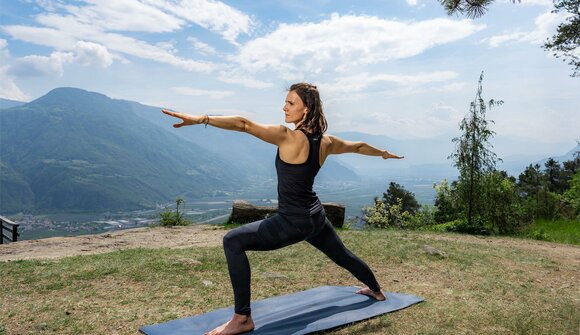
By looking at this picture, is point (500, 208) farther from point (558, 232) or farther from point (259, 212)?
point (259, 212)

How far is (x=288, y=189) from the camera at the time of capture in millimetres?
4520

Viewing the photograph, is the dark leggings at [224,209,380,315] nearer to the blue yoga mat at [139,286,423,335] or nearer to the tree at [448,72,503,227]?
the blue yoga mat at [139,286,423,335]

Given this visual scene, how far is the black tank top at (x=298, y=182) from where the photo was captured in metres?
4.50

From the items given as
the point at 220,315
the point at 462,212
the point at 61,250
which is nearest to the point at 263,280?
the point at 220,315

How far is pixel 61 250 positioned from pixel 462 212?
12738 mm

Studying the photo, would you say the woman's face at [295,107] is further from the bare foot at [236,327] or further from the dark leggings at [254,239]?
the bare foot at [236,327]

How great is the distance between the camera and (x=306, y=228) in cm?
456

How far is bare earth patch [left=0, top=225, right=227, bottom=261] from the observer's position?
35.8ft

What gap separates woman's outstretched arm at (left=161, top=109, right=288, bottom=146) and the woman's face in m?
0.26

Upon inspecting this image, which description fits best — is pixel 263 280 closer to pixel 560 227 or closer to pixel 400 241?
pixel 400 241

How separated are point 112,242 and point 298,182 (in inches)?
376

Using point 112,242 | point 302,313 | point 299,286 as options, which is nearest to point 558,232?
point 299,286

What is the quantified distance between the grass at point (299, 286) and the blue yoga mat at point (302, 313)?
0.21 meters

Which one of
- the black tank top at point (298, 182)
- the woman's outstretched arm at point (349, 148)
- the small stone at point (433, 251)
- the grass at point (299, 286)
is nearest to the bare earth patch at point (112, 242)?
the grass at point (299, 286)
